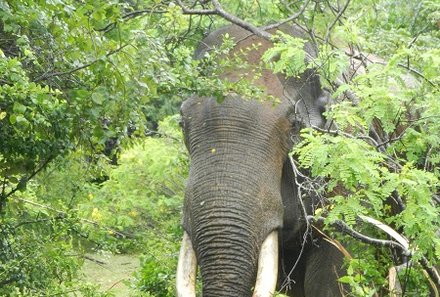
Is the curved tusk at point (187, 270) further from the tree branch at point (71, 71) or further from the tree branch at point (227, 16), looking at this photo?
the tree branch at point (71, 71)

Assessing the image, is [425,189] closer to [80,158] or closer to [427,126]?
[427,126]

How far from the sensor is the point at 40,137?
6980mm

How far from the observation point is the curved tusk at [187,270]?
787 cm

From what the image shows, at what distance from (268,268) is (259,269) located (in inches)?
2.4

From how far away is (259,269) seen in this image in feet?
25.8

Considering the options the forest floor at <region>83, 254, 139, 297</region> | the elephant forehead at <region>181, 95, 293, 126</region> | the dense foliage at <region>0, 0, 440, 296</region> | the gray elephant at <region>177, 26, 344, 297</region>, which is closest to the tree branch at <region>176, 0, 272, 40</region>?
the dense foliage at <region>0, 0, 440, 296</region>

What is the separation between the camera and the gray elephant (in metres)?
7.74

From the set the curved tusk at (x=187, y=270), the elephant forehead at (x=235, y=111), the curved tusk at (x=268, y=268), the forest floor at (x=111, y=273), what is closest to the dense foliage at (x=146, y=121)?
the elephant forehead at (x=235, y=111)

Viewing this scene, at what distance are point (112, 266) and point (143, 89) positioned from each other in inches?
412

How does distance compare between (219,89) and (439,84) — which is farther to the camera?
(219,89)

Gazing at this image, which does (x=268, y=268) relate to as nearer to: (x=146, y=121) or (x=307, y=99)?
(x=146, y=121)

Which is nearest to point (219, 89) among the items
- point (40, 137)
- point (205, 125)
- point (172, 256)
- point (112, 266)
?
point (205, 125)

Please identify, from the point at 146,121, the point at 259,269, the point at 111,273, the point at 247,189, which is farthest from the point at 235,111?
the point at 111,273

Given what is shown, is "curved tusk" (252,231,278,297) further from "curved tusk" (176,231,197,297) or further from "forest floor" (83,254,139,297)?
"forest floor" (83,254,139,297)
